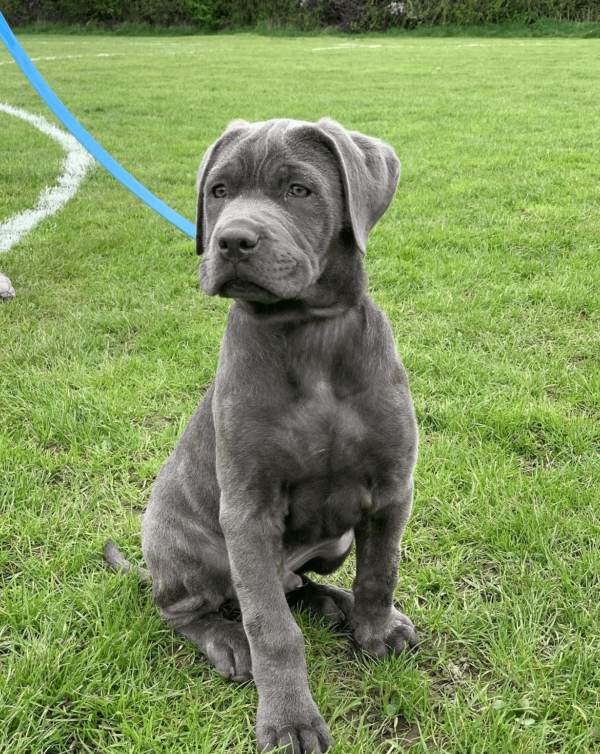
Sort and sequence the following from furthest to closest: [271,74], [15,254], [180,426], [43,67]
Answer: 1. [43,67]
2. [271,74]
3. [15,254]
4. [180,426]

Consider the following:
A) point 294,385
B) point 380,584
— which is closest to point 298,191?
point 294,385

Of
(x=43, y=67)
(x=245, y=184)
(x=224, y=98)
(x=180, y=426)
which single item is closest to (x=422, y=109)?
(x=224, y=98)

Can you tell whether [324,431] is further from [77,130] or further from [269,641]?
[77,130]

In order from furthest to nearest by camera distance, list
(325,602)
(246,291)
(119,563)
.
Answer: (119,563) < (325,602) < (246,291)

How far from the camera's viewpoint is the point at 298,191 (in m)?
2.30

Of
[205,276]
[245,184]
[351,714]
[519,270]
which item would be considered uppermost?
[245,184]

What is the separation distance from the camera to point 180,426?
4.05 metres

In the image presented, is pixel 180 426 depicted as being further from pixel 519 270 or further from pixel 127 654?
pixel 519 270

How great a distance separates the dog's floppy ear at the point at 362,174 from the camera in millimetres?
2299

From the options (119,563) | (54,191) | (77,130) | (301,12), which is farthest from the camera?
(301,12)

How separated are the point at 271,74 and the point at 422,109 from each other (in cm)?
835

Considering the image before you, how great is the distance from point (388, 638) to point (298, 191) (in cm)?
166

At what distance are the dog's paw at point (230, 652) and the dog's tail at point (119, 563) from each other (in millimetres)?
464

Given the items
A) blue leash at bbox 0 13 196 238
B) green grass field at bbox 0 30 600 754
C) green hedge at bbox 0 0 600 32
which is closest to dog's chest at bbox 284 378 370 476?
green grass field at bbox 0 30 600 754
